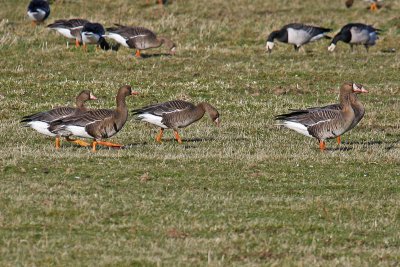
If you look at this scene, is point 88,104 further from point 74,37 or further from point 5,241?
point 5,241

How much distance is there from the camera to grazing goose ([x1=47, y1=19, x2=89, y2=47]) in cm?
3092

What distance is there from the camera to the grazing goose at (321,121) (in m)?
17.0

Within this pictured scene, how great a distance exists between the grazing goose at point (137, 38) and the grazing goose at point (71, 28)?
1.15m

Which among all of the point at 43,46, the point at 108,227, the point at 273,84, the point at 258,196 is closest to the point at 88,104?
the point at 273,84

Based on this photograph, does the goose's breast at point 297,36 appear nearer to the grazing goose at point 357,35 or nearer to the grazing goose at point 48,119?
the grazing goose at point 357,35

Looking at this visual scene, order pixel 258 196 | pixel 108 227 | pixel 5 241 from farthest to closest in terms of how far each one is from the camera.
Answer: pixel 258 196 < pixel 108 227 < pixel 5 241

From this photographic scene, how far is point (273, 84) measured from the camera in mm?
25859

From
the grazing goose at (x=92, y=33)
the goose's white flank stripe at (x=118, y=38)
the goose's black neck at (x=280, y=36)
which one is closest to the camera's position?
the grazing goose at (x=92, y=33)

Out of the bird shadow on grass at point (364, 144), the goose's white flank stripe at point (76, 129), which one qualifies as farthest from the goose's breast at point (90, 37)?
the goose's white flank stripe at point (76, 129)

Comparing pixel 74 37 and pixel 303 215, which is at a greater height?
pixel 74 37

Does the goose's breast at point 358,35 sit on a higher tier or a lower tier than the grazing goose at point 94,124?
higher

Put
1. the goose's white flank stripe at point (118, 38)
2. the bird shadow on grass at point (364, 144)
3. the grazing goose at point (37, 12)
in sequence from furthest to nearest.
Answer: the grazing goose at point (37, 12), the goose's white flank stripe at point (118, 38), the bird shadow on grass at point (364, 144)

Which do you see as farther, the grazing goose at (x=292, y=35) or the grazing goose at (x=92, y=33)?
the grazing goose at (x=292, y=35)

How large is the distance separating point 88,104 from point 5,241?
12.8 m
